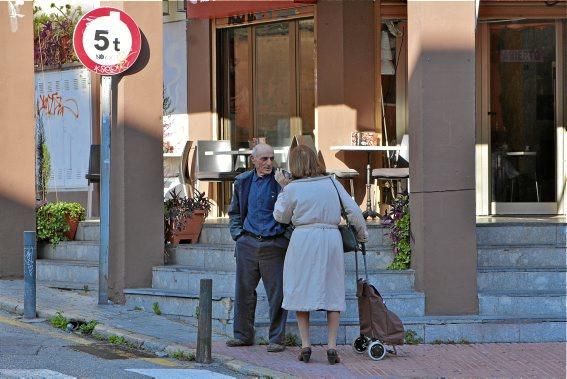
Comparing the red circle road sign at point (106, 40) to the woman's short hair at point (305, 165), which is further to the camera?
A: the red circle road sign at point (106, 40)

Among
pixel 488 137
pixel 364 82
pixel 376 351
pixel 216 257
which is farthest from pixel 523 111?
pixel 376 351

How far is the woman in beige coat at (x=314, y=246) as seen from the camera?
30.0ft

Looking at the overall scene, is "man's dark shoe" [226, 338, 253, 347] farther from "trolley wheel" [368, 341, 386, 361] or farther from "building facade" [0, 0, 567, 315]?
"building facade" [0, 0, 567, 315]

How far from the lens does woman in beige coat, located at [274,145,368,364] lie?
915cm

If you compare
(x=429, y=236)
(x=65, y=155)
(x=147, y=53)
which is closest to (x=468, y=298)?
(x=429, y=236)

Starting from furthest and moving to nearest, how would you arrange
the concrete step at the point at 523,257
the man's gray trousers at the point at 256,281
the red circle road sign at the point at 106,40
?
the red circle road sign at the point at 106,40 → the concrete step at the point at 523,257 → the man's gray trousers at the point at 256,281

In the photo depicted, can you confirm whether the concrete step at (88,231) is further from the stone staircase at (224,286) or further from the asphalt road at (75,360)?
the asphalt road at (75,360)

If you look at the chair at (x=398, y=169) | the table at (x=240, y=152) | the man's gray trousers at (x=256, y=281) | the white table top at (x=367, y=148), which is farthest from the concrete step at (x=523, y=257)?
the table at (x=240, y=152)

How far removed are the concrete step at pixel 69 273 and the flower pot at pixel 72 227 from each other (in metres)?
0.53

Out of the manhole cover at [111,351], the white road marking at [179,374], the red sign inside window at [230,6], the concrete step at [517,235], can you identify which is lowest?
the white road marking at [179,374]

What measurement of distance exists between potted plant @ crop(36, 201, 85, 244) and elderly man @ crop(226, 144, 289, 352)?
4564mm

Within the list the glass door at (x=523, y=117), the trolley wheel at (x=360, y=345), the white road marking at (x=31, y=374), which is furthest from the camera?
the glass door at (x=523, y=117)

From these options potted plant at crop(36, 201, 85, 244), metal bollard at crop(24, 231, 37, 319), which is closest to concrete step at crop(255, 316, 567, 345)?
metal bollard at crop(24, 231, 37, 319)

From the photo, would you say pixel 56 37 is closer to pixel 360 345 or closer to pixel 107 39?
pixel 107 39
